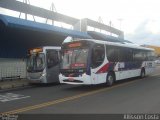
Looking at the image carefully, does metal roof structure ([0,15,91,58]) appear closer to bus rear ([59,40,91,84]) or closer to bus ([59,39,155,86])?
bus rear ([59,40,91,84])

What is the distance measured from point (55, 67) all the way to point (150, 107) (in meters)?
10.7

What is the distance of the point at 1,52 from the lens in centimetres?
2495

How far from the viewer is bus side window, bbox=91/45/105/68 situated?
16.1 meters

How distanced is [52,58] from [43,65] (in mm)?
849

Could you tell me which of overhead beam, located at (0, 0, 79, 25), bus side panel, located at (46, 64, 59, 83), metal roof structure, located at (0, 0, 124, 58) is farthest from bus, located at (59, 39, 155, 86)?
overhead beam, located at (0, 0, 79, 25)

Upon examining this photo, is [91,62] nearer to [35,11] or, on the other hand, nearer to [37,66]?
[37,66]

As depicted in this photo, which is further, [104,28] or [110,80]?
[104,28]

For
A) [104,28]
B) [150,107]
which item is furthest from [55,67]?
[104,28]

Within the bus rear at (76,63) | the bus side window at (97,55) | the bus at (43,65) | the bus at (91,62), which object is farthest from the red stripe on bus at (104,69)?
the bus at (43,65)

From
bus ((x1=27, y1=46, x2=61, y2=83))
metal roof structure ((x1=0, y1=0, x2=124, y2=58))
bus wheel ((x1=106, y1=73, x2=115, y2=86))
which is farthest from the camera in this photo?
metal roof structure ((x1=0, y1=0, x2=124, y2=58))

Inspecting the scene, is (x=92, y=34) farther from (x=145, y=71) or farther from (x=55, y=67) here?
(x=55, y=67)

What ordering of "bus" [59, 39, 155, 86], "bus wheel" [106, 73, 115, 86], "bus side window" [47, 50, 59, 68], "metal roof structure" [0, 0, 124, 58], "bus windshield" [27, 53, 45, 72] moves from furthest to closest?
"metal roof structure" [0, 0, 124, 58], "bus side window" [47, 50, 59, 68], "bus windshield" [27, 53, 45, 72], "bus wheel" [106, 73, 115, 86], "bus" [59, 39, 155, 86]

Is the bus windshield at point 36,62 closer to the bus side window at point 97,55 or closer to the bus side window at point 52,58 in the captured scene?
the bus side window at point 52,58

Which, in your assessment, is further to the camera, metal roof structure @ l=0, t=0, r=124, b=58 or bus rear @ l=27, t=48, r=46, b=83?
metal roof structure @ l=0, t=0, r=124, b=58
